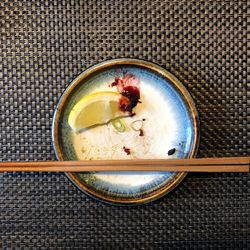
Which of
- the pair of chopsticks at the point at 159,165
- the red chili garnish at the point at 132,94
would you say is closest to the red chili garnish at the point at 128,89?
the red chili garnish at the point at 132,94

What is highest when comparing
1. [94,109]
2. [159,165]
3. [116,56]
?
[116,56]

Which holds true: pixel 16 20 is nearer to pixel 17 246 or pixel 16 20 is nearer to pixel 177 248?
pixel 17 246

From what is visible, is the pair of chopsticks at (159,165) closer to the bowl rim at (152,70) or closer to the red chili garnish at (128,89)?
the bowl rim at (152,70)

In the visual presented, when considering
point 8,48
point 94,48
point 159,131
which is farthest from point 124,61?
point 8,48

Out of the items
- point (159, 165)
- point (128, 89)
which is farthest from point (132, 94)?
point (159, 165)

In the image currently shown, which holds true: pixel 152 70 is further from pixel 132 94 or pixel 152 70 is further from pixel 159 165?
pixel 159 165

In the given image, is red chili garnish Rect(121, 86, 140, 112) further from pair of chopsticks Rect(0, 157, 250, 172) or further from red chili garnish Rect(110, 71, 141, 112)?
pair of chopsticks Rect(0, 157, 250, 172)

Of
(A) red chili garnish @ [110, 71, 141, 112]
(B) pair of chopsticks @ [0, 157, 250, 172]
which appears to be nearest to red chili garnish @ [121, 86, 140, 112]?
(A) red chili garnish @ [110, 71, 141, 112]
